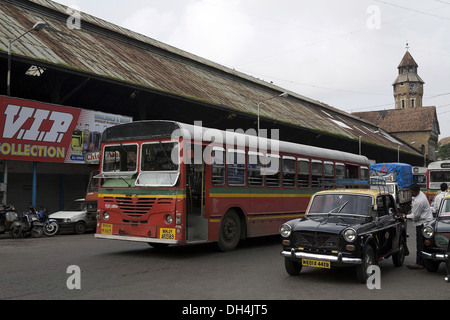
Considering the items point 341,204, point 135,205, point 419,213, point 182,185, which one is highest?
point 182,185

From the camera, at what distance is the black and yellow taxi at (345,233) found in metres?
8.12

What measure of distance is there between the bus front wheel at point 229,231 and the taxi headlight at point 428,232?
4.93 m

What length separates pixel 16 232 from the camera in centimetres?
1688

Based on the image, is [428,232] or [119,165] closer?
[428,232]

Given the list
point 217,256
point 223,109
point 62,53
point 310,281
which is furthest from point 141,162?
point 223,109

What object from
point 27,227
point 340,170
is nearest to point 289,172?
point 340,170

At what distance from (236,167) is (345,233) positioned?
4.91 metres

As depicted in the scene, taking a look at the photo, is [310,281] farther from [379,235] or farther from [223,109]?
[223,109]

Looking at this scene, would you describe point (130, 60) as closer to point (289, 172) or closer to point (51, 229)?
point (51, 229)

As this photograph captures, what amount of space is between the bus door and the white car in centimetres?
890

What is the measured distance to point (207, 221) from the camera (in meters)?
11.6

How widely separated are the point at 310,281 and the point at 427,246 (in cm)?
256

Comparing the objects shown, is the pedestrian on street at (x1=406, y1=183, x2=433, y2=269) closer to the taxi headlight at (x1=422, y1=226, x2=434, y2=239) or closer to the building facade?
the taxi headlight at (x1=422, y1=226, x2=434, y2=239)

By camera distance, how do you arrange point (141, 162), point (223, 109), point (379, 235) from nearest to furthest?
1. point (379, 235)
2. point (141, 162)
3. point (223, 109)
